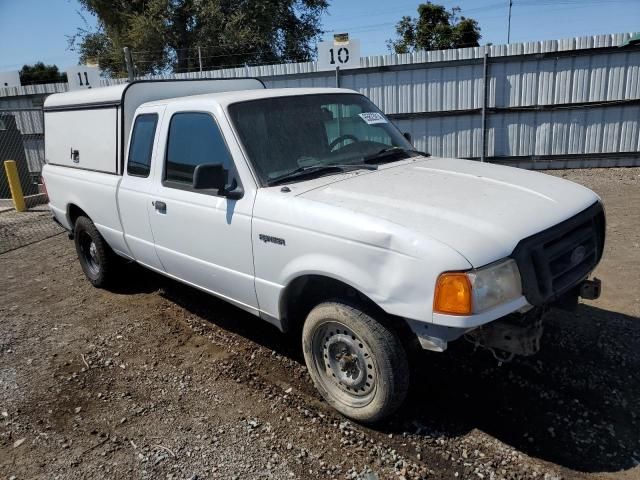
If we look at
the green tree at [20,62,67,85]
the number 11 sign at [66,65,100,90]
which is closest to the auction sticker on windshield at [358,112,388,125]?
the number 11 sign at [66,65,100,90]

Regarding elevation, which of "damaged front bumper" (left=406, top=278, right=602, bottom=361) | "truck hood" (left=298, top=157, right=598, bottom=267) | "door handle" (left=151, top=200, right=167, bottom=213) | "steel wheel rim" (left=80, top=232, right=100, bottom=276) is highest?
"truck hood" (left=298, top=157, right=598, bottom=267)

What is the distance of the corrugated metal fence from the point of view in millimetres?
10133

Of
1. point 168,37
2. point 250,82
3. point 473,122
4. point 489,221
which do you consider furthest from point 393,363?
point 168,37

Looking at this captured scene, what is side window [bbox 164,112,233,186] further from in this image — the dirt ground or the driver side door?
the dirt ground

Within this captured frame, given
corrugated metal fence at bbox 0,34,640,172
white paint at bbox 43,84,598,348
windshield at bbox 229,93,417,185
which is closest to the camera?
white paint at bbox 43,84,598,348

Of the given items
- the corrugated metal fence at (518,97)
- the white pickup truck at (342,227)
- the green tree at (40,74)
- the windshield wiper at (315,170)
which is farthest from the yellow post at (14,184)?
the green tree at (40,74)

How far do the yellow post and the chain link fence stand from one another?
0.16 m

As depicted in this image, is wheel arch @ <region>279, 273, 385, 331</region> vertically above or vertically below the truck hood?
below

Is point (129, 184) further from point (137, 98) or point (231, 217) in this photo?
point (231, 217)

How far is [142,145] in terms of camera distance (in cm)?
443

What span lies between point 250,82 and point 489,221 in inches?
149

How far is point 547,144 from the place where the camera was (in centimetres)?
1077

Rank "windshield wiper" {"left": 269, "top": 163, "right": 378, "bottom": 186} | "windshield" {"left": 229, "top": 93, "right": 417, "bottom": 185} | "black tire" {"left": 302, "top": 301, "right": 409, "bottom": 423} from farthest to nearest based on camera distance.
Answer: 1. "windshield" {"left": 229, "top": 93, "right": 417, "bottom": 185}
2. "windshield wiper" {"left": 269, "top": 163, "right": 378, "bottom": 186}
3. "black tire" {"left": 302, "top": 301, "right": 409, "bottom": 423}

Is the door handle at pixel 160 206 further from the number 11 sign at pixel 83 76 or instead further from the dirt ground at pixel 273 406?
the number 11 sign at pixel 83 76
